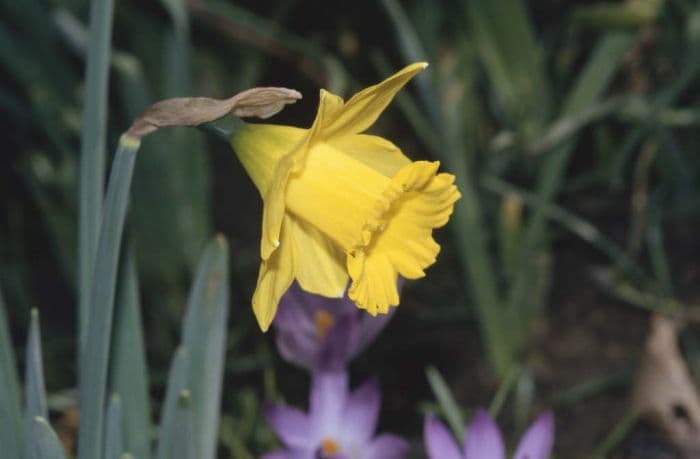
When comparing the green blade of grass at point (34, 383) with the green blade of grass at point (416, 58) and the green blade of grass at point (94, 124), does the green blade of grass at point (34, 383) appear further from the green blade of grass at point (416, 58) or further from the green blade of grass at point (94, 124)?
the green blade of grass at point (416, 58)

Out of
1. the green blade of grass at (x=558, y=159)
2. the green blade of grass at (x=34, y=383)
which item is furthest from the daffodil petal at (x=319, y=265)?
the green blade of grass at (x=558, y=159)

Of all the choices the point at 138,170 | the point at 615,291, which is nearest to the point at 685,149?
the point at 615,291

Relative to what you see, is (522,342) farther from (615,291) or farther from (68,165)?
(68,165)

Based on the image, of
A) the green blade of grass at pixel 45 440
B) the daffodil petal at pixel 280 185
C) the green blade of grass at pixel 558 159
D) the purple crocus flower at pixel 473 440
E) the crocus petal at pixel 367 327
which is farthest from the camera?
the green blade of grass at pixel 558 159

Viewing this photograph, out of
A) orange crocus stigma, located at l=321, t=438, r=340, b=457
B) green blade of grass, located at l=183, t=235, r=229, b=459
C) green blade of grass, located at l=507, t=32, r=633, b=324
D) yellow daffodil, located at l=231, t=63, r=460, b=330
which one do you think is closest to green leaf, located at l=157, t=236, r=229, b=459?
green blade of grass, located at l=183, t=235, r=229, b=459

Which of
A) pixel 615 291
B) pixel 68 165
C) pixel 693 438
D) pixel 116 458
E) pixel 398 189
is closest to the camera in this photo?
pixel 398 189

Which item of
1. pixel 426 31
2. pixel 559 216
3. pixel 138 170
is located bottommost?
pixel 559 216

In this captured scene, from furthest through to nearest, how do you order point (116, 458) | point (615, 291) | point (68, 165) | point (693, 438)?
point (615, 291), point (68, 165), point (693, 438), point (116, 458)
